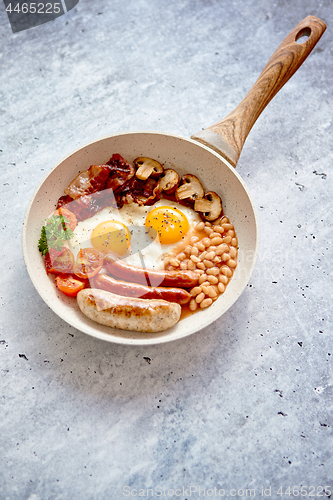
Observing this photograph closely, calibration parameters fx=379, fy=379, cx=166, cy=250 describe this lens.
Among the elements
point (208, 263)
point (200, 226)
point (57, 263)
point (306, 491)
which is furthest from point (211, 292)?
point (306, 491)

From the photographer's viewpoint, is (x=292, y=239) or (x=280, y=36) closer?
(x=292, y=239)

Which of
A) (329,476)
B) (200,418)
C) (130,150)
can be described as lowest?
(329,476)

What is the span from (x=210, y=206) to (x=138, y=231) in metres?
0.51

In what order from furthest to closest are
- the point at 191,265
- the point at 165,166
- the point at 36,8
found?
the point at 36,8, the point at 165,166, the point at 191,265

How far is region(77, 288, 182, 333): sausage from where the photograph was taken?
210 centimetres

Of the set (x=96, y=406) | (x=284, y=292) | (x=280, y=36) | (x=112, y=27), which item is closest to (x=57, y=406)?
(x=96, y=406)

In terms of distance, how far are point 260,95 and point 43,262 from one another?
1.75m

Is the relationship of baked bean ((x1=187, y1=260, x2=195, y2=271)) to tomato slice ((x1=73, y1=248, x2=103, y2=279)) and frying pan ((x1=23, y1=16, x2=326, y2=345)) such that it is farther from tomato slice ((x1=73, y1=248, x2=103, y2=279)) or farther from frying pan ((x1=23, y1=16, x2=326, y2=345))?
tomato slice ((x1=73, y1=248, x2=103, y2=279))

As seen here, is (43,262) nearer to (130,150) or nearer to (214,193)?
(130,150)

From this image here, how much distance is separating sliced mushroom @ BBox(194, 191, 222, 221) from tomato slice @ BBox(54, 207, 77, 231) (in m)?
0.80

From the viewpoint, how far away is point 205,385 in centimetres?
237

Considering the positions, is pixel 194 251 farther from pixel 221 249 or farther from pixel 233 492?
pixel 233 492

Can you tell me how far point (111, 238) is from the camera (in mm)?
2377

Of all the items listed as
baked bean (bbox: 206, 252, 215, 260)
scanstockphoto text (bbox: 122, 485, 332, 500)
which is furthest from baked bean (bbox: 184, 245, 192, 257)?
scanstockphoto text (bbox: 122, 485, 332, 500)
